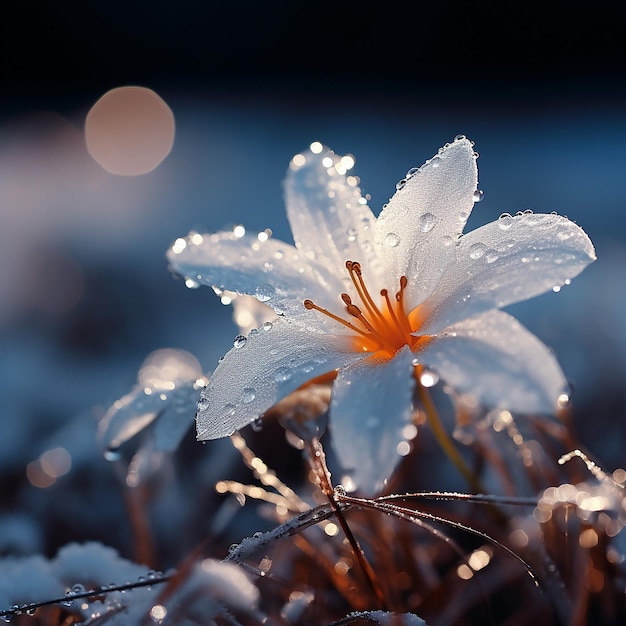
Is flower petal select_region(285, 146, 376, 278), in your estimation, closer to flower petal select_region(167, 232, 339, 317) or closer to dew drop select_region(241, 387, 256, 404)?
flower petal select_region(167, 232, 339, 317)

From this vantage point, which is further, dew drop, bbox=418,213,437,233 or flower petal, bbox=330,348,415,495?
dew drop, bbox=418,213,437,233

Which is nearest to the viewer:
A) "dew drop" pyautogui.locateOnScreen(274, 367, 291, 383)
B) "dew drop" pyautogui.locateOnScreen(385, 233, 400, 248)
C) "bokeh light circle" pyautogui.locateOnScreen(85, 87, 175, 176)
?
"dew drop" pyautogui.locateOnScreen(274, 367, 291, 383)

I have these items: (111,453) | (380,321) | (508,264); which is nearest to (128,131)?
(111,453)

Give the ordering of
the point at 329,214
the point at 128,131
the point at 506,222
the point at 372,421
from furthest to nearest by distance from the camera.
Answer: the point at 128,131 < the point at 329,214 < the point at 506,222 < the point at 372,421

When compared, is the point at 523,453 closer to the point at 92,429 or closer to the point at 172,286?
the point at 92,429

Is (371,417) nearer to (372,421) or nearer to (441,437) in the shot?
(372,421)

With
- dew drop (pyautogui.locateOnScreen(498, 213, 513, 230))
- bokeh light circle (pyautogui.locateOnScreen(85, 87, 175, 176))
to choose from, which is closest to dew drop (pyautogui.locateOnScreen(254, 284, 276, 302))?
dew drop (pyautogui.locateOnScreen(498, 213, 513, 230))

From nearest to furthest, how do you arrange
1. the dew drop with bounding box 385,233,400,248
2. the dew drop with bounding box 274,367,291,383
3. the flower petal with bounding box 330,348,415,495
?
1. the flower petal with bounding box 330,348,415,495
2. the dew drop with bounding box 274,367,291,383
3. the dew drop with bounding box 385,233,400,248

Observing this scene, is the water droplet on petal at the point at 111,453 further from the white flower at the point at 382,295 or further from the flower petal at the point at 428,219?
the flower petal at the point at 428,219
